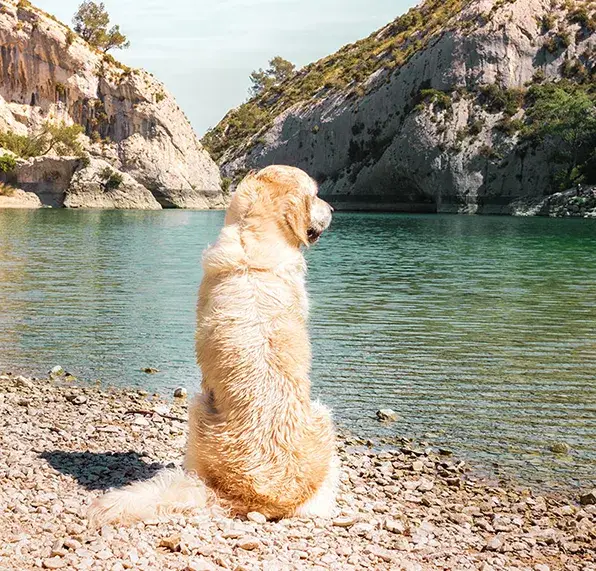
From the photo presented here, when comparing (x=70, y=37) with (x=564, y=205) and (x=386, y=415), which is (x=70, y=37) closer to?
(x=564, y=205)

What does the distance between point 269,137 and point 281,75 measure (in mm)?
44728

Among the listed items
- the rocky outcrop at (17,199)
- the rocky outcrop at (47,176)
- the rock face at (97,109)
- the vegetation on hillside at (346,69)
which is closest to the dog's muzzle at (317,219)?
the rocky outcrop at (17,199)

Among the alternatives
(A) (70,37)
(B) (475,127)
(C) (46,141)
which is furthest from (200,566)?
(A) (70,37)

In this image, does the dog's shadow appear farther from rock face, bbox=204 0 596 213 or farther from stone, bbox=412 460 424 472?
rock face, bbox=204 0 596 213

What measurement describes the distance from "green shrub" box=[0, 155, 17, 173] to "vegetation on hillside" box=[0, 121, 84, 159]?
4.82 meters

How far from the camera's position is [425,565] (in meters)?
5.27

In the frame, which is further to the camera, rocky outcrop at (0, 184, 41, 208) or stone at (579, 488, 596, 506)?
rocky outcrop at (0, 184, 41, 208)

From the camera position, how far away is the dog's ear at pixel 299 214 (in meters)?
5.46

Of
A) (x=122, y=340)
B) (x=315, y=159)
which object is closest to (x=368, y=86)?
(x=315, y=159)

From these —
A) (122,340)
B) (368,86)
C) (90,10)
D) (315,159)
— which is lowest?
(122,340)

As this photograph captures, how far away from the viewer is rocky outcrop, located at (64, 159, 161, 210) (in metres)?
92.2

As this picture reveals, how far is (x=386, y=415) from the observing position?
31.9ft

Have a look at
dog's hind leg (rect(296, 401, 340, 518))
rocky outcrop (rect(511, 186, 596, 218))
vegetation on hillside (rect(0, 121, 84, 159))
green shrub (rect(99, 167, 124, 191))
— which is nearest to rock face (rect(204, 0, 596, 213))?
rocky outcrop (rect(511, 186, 596, 218))

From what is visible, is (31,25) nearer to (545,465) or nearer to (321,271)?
(321,271)
